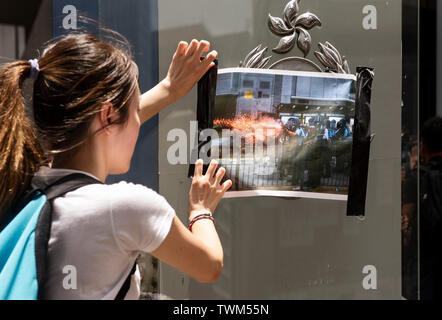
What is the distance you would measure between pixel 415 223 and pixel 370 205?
235 millimetres

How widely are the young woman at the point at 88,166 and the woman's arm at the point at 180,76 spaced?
0.40 meters

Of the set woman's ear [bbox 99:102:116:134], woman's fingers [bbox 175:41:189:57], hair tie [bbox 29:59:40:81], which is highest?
woman's fingers [bbox 175:41:189:57]

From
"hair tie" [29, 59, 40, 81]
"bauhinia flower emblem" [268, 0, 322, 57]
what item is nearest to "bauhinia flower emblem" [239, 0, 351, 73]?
"bauhinia flower emblem" [268, 0, 322, 57]

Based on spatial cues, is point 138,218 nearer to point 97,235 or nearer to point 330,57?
point 97,235

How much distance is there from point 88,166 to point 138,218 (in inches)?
9.0

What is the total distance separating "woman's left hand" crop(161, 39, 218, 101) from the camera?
5.41 ft

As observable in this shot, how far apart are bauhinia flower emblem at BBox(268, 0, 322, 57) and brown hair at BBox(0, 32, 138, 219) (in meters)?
0.80

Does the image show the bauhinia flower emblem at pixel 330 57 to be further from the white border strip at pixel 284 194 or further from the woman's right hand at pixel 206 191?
the woman's right hand at pixel 206 191

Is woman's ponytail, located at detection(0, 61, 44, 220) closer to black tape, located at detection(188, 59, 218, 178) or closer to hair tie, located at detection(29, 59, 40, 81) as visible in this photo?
hair tie, located at detection(29, 59, 40, 81)

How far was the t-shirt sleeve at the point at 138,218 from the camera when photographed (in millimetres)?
1032

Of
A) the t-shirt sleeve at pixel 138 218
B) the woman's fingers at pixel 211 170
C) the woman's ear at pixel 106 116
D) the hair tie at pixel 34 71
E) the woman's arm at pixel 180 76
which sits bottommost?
the t-shirt sleeve at pixel 138 218

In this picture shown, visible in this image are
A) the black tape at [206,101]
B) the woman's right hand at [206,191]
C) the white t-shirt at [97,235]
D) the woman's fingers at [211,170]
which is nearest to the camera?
the white t-shirt at [97,235]

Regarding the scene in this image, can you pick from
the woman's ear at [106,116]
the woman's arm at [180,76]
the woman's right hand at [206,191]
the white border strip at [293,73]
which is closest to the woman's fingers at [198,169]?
the woman's right hand at [206,191]

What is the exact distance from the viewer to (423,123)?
2.79 metres
